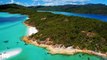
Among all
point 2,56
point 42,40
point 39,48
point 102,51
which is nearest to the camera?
point 2,56

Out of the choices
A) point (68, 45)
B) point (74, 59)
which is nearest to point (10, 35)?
point (68, 45)

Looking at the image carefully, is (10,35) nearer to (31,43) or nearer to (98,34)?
(31,43)

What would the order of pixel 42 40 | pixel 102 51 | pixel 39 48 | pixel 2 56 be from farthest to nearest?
pixel 42 40 → pixel 39 48 → pixel 102 51 → pixel 2 56

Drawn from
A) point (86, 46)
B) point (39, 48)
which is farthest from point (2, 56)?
point (86, 46)

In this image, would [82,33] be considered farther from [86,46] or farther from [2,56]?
[2,56]

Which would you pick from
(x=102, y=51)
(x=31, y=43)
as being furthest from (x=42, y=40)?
(x=102, y=51)

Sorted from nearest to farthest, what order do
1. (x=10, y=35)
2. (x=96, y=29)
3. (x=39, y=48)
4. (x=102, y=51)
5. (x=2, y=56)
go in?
(x=2, y=56), (x=102, y=51), (x=39, y=48), (x=96, y=29), (x=10, y=35)

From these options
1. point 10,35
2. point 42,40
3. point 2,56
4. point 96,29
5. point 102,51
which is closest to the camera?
point 2,56

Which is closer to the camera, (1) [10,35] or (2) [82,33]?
(2) [82,33]

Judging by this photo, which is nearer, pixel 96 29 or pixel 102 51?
pixel 102 51
